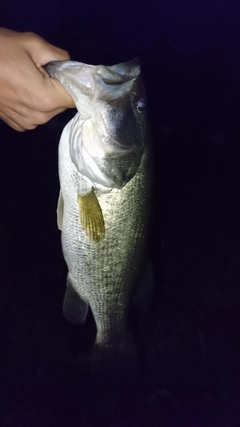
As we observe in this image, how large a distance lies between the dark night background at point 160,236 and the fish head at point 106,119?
798mm

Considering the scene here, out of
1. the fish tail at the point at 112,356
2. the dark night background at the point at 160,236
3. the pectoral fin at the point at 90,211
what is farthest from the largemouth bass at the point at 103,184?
the dark night background at the point at 160,236

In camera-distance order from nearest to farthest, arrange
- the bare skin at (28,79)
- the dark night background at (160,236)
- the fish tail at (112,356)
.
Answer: the bare skin at (28,79) → the fish tail at (112,356) → the dark night background at (160,236)

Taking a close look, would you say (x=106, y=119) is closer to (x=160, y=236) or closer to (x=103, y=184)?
(x=103, y=184)

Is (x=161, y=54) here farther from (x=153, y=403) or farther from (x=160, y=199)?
(x=153, y=403)

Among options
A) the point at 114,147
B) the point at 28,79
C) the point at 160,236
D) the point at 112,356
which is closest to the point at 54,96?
the point at 28,79

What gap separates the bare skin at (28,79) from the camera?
2.58ft

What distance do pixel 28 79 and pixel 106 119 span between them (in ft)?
0.55

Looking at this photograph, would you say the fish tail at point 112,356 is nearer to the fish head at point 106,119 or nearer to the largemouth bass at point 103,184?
the largemouth bass at point 103,184

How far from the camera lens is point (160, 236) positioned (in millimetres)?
2100

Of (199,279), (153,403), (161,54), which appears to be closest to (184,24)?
(161,54)

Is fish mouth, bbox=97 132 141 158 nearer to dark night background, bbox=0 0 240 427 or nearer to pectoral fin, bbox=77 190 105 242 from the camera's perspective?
pectoral fin, bbox=77 190 105 242

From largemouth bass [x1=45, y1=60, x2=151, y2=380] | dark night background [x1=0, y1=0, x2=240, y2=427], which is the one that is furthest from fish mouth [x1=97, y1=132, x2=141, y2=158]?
dark night background [x1=0, y1=0, x2=240, y2=427]

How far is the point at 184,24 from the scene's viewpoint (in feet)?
5.04

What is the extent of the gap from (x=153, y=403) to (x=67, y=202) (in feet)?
3.90
